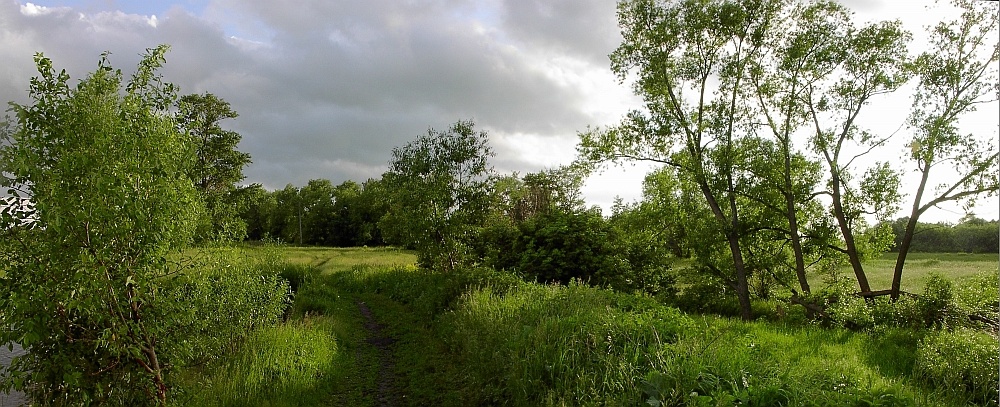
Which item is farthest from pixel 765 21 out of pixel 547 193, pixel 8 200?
pixel 547 193

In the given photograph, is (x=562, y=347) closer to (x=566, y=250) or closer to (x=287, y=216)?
(x=566, y=250)

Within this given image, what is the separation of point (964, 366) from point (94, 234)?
12137 millimetres

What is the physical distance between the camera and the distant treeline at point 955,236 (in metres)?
16.2

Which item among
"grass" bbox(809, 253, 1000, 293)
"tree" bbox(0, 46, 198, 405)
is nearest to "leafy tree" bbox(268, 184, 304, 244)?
"grass" bbox(809, 253, 1000, 293)

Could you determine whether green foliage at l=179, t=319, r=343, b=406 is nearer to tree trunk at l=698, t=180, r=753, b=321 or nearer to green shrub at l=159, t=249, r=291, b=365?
green shrub at l=159, t=249, r=291, b=365

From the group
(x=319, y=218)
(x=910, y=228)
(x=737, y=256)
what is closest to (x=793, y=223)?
(x=737, y=256)

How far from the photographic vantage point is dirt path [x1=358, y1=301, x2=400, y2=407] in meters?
10.2

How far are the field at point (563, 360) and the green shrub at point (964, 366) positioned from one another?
0.19ft

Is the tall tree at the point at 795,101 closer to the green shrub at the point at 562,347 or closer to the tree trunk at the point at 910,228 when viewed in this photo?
the tree trunk at the point at 910,228

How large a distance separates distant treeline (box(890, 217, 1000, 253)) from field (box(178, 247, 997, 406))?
73cm

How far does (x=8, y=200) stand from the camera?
6.82 meters

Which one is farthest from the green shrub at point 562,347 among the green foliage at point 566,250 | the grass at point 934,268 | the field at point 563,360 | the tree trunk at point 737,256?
the grass at point 934,268

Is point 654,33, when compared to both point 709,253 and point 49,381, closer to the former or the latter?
point 709,253

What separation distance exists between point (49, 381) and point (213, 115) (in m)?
30.1
